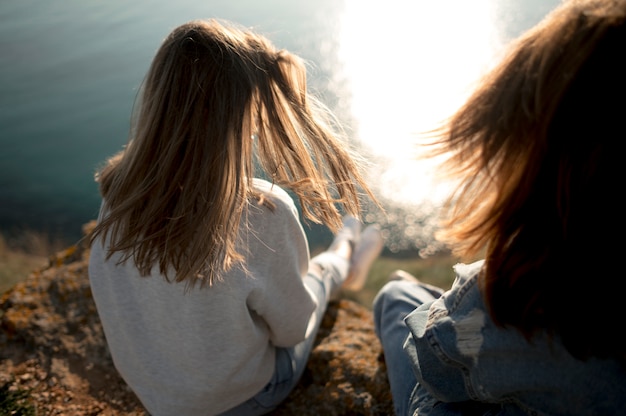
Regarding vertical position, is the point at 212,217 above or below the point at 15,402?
above

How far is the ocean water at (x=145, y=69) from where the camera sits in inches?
440

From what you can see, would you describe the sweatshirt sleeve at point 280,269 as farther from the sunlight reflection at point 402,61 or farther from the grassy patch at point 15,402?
the sunlight reflection at point 402,61

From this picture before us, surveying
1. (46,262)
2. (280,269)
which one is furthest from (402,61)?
(280,269)

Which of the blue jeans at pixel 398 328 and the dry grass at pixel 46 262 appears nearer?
the blue jeans at pixel 398 328

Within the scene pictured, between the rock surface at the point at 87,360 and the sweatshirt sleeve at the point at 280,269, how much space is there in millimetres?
442

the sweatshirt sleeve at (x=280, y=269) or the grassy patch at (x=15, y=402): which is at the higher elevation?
the sweatshirt sleeve at (x=280, y=269)

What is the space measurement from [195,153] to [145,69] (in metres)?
13.2

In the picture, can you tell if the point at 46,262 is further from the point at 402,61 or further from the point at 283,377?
the point at 402,61

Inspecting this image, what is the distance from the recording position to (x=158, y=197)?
4.77 ft

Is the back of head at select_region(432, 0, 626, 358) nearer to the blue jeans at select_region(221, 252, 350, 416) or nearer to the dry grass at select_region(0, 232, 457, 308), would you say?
the blue jeans at select_region(221, 252, 350, 416)

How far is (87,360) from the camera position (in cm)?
246

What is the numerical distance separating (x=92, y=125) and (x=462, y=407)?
12.7 metres

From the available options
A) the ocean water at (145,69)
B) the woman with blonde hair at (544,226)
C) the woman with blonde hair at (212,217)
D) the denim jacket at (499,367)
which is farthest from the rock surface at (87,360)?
the ocean water at (145,69)

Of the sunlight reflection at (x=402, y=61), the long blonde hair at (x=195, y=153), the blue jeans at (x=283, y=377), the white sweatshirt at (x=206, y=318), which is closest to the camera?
the long blonde hair at (x=195, y=153)
